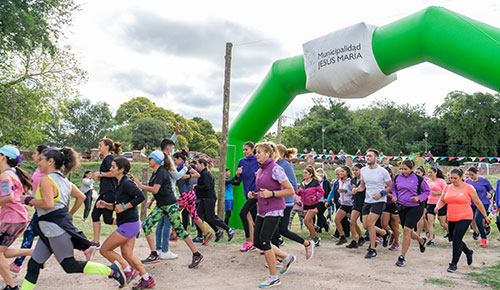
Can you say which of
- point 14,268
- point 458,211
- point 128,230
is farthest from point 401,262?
point 14,268

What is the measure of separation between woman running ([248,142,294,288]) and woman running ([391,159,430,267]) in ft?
8.82

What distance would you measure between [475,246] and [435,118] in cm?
5476

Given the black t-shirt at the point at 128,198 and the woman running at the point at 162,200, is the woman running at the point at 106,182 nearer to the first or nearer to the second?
the woman running at the point at 162,200

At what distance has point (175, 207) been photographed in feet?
19.2

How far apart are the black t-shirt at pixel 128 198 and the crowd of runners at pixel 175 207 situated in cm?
1

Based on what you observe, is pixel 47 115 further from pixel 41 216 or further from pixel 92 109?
pixel 92 109

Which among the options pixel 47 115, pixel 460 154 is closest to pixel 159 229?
pixel 47 115

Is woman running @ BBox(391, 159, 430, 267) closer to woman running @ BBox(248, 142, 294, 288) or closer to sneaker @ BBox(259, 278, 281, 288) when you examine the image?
sneaker @ BBox(259, 278, 281, 288)

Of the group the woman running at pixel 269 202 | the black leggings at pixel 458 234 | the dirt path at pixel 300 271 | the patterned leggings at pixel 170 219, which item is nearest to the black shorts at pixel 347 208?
the dirt path at pixel 300 271

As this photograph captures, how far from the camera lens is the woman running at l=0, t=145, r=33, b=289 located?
430 centimetres

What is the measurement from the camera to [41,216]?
392 cm

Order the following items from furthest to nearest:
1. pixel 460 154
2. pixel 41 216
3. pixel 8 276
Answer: pixel 460 154
pixel 8 276
pixel 41 216

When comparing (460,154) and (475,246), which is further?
(460,154)

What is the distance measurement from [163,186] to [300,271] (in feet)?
8.18
